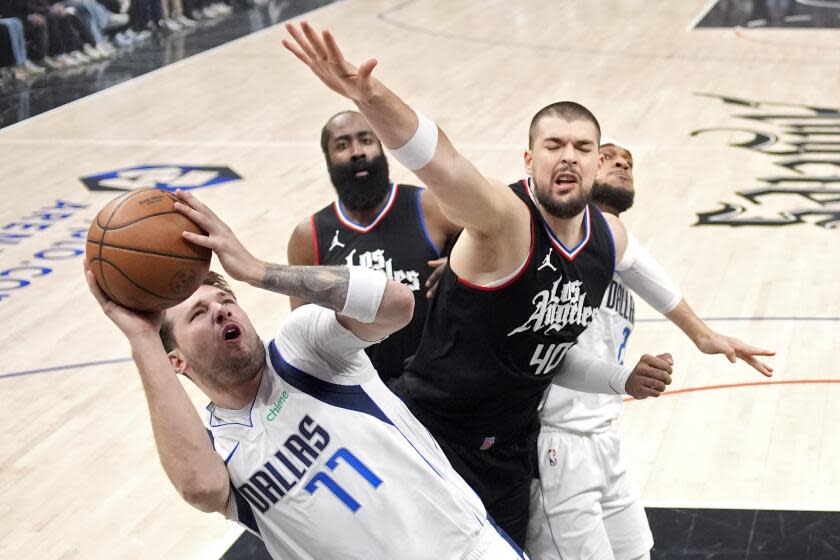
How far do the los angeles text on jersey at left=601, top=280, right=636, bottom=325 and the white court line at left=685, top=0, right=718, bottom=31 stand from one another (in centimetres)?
1432

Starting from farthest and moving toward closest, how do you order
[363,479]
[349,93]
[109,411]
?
[109,411] < [363,479] < [349,93]

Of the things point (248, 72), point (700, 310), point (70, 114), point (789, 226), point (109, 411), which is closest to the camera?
point (109, 411)

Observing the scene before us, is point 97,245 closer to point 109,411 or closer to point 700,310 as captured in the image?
point 109,411

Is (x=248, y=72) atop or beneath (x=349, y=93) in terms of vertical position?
beneath

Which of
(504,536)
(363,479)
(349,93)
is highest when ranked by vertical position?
(349,93)

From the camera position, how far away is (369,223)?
4.98 metres

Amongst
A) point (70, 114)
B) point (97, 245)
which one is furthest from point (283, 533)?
point (70, 114)

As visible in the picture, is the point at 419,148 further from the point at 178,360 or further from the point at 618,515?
the point at 618,515

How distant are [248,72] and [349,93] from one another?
1300 cm

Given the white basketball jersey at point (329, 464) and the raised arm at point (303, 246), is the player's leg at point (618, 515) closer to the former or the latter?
the white basketball jersey at point (329, 464)

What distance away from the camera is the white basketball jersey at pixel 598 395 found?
4.15 metres

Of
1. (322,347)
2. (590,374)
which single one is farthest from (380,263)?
(322,347)

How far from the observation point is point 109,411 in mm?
6625

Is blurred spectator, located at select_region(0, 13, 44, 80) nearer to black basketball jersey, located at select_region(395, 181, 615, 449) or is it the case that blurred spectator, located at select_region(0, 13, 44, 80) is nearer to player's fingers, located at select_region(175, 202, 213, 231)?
black basketball jersey, located at select_region(395, 181, 615, 449)
